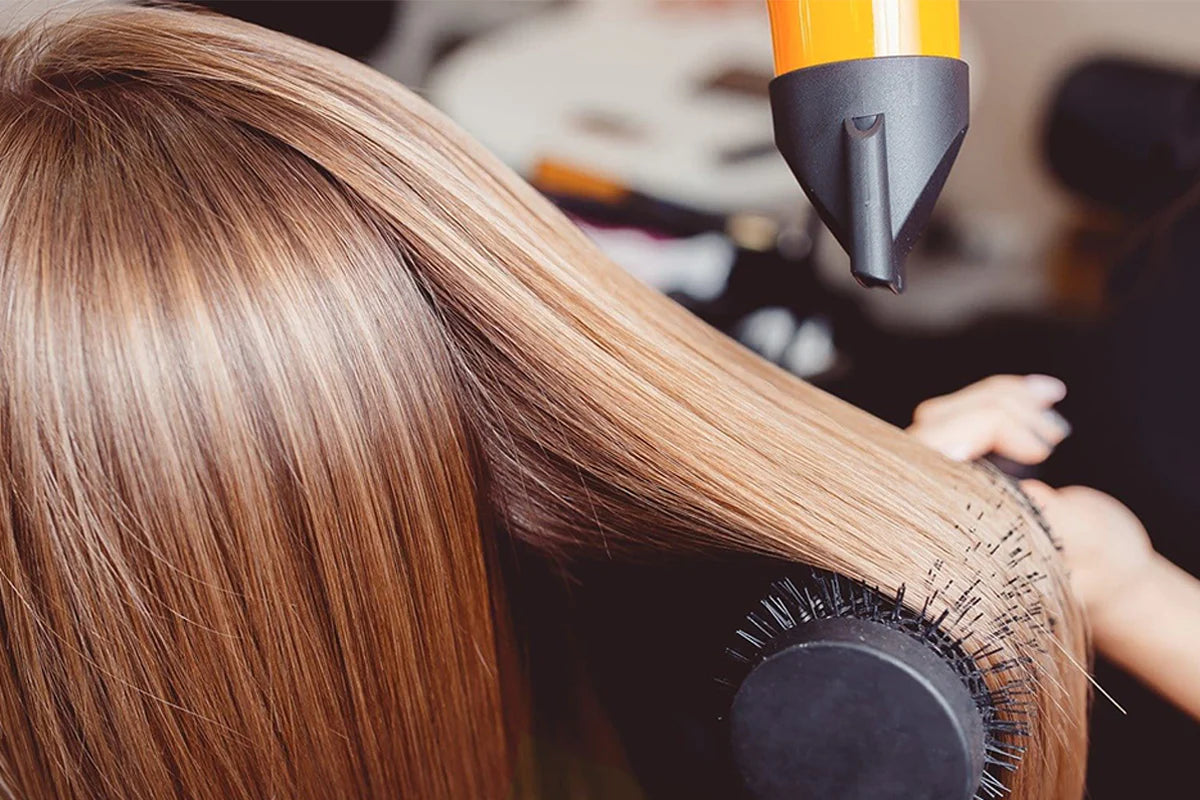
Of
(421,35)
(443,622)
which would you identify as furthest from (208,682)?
(421,35)

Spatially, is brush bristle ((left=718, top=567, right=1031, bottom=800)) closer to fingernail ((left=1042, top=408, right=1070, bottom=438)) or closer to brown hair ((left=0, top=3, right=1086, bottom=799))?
brown hair ((left=0, top=3, right=1086, bottom=799))

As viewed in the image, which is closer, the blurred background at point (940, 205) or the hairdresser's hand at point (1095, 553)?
the hairdresser's hand at point (1095, 553)

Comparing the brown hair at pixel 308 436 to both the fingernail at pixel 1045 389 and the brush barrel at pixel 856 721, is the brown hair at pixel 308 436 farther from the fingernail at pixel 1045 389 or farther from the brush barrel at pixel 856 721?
the fingernail at pixel 1045 389

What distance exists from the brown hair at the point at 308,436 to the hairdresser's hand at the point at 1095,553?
12 cm

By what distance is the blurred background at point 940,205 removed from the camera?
792 millimetres

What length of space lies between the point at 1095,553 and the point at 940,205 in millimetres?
1259

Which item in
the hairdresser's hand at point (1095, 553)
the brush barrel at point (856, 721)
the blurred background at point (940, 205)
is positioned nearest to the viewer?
the brush barrel at point (856, 721)

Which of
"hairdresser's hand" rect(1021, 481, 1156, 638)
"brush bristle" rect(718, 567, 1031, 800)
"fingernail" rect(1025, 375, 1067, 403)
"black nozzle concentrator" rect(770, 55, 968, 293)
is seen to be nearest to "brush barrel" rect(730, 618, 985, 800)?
"brush bristle" rect(718, 567, 1031, 800)

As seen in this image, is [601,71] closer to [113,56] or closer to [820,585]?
[113,56]

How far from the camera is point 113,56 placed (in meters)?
0.48

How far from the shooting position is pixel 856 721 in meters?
0.35

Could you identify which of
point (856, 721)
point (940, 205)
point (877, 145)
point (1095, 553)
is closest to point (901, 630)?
point (856, 721)

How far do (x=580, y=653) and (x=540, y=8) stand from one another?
1248 millimetres

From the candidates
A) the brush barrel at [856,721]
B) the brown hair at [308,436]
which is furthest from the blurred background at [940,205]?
the brush barrel at [856,721]
